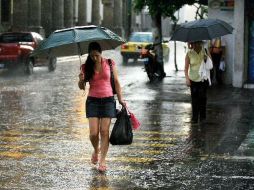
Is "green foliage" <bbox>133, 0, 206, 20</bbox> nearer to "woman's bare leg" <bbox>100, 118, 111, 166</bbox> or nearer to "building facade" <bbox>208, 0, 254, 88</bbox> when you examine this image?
"building facade" <bbox>208, 0, 254, 88</bbox>

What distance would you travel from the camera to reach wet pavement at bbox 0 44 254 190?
25.7ft

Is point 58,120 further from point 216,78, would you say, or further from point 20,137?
point 216,78

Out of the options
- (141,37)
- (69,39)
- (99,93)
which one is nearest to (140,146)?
(99,93)

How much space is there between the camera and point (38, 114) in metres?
14.2

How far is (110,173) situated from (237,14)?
12.2 m

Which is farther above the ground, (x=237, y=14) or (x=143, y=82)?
(x=237, y=14)

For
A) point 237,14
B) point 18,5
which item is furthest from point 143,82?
point 18,5

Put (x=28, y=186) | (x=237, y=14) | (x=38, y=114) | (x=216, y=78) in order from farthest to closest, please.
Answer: (x=216, y=78) → (x=237, y=14) → (x=38, y=114) → (x=28, y=186)

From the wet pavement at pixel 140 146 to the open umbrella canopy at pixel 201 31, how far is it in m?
1.67

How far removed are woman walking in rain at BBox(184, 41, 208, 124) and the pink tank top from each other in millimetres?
4273

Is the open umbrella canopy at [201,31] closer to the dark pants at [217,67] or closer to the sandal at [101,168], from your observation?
the sandal at [101,168]

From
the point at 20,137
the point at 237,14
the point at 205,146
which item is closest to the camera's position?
the point at 205,146

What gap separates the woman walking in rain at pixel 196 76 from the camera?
41.5 feet

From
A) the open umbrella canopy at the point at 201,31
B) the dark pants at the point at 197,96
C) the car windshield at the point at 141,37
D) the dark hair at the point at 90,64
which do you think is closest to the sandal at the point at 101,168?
the dark hair at the point at 90,64
